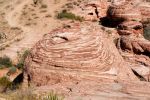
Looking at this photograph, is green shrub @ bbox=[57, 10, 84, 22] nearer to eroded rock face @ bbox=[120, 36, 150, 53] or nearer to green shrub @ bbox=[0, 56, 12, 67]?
green shrub @ bbox=[0, 56, 12, 67]

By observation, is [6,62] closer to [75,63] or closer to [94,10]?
[94,10]

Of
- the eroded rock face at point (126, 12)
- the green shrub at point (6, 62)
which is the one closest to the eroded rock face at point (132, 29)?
the eroded rock face at point (126, 12)

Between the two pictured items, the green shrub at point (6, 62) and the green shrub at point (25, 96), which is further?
the green shrub at point (6, 62)

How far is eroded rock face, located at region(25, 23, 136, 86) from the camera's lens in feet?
38.1

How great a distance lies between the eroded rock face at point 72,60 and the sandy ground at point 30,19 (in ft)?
46.9

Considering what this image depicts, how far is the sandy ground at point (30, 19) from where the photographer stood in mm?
29984

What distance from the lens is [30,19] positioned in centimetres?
3769

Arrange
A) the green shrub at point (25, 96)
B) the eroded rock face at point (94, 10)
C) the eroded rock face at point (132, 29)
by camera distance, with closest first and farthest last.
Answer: the green shrub at point (25, 96)
the eroded rock face at point (132, 29)
the eroded rock face at point (94, 10)

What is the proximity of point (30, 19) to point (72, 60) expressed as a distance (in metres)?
26.3

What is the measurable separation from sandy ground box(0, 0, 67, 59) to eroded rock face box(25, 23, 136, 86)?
14285mm

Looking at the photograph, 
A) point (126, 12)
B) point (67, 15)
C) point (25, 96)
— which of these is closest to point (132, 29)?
point (126, 12)

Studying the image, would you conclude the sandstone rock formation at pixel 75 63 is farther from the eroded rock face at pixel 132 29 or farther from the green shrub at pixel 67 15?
the green shrub at pixel 67 15

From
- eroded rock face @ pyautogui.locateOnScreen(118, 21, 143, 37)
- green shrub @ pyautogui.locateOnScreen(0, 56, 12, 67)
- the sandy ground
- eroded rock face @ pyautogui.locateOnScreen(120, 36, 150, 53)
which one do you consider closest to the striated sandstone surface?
eroded rock face @ pyautogui.locateOnScreen(120, 36, 150, 53)

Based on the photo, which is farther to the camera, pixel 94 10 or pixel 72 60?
pixel 94 10
